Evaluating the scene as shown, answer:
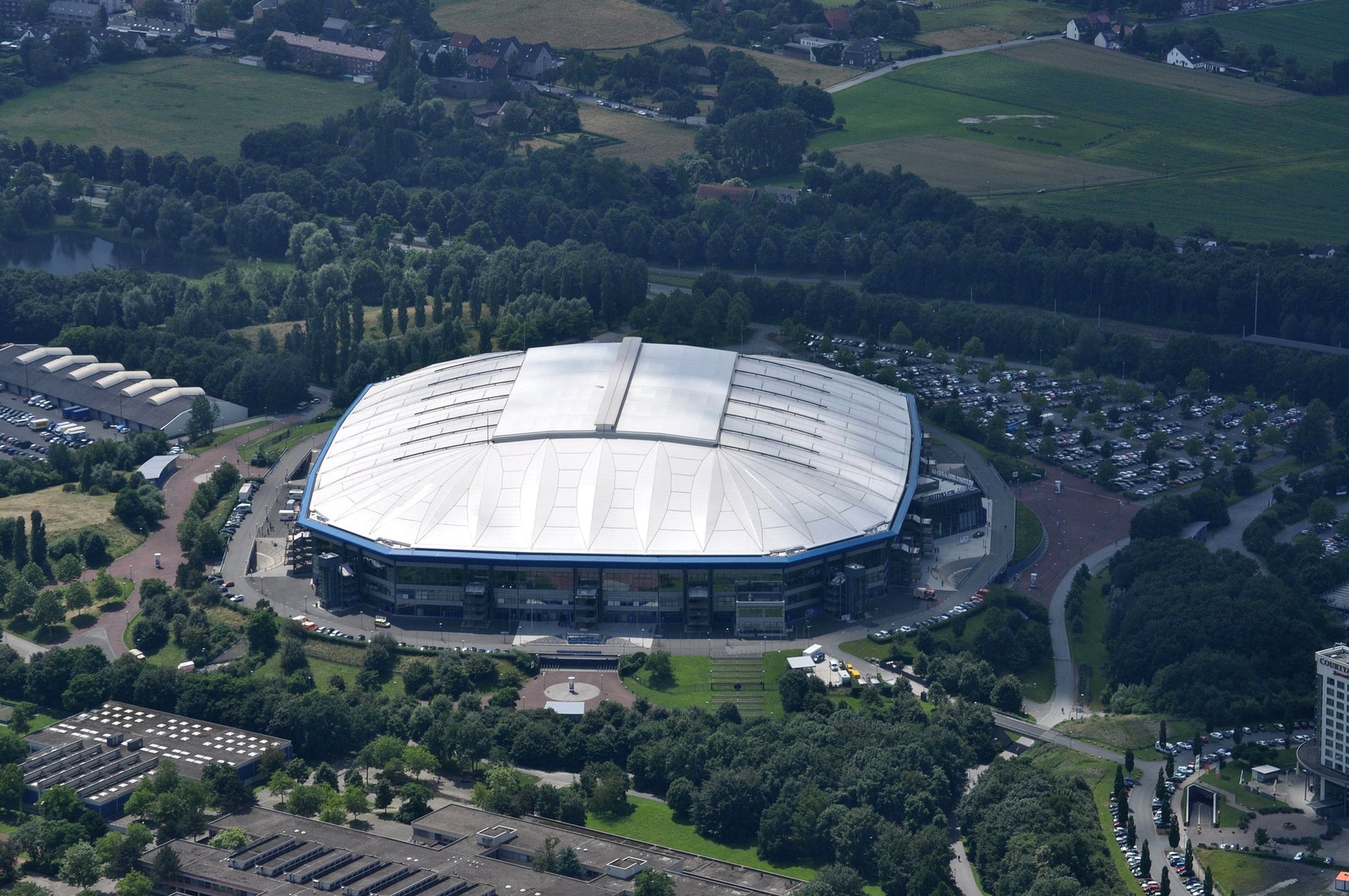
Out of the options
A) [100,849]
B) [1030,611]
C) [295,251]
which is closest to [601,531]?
[1030,611]

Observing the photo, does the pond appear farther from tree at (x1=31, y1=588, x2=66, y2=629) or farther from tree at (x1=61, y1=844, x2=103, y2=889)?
tree at (x1=61, y1=844, x2=103, y2=889)

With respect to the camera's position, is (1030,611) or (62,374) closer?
(1030,611)

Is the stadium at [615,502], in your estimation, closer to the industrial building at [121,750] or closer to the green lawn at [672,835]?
the industrial building at [121,750]

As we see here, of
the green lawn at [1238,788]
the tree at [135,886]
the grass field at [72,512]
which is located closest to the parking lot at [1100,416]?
the green lawn at [1238,788]

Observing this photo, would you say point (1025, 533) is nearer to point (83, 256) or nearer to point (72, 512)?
point (72, 512)

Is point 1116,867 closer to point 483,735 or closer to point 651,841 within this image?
point 651,841

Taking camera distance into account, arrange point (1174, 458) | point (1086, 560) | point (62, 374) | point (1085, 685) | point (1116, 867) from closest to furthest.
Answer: point (1116, 867) → point (1085, 685) → point (1086, 560) → point (1174, 458) → point (62, 374)
